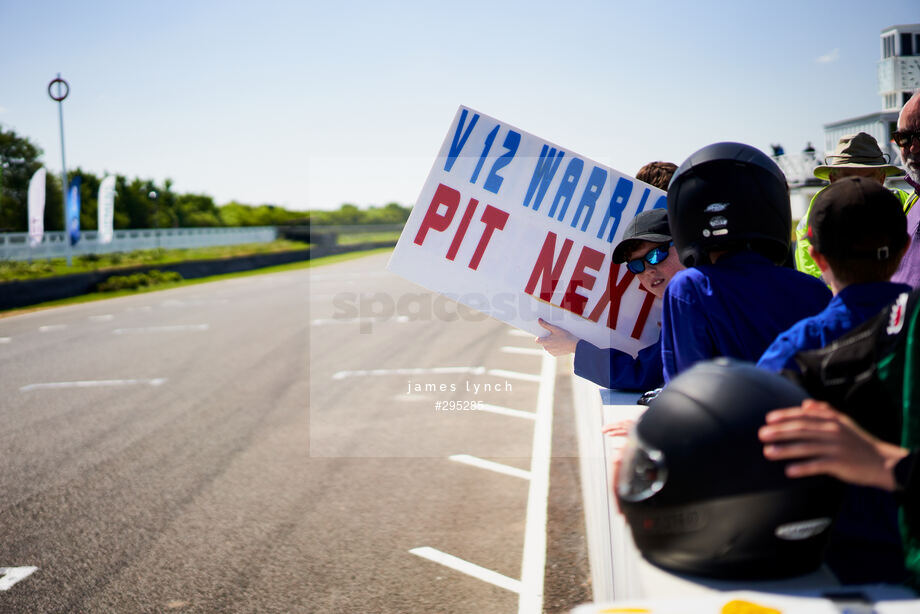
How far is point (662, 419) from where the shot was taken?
164 centimetres

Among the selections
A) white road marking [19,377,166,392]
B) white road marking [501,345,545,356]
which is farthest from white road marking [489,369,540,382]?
white road marking [19,377,166,392]

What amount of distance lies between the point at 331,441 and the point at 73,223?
3152cm

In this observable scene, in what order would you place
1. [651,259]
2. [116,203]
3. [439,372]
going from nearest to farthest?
1. [651,259]
2. [439,372]
3. [116,203]

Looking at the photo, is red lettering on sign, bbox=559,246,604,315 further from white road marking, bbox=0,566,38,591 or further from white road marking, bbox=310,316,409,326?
white road marking, bbox=310,316,409,326

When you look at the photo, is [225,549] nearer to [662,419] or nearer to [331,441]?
[331,441]

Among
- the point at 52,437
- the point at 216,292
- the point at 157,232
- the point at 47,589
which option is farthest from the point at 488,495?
the point at 157,232

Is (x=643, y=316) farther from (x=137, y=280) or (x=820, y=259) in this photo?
(x=137, y=280)

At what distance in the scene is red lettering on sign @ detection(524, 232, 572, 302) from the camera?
3213 millimetres

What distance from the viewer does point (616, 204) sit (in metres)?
3.31

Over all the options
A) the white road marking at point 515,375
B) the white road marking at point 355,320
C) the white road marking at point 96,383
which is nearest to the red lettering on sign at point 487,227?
the white road marking at point 515,375

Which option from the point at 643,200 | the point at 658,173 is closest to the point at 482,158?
the point at 643,200

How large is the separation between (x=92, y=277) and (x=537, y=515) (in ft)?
78.8

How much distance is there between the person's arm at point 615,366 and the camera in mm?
3188

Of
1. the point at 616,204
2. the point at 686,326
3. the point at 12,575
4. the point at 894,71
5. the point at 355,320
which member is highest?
the point at 894,71
